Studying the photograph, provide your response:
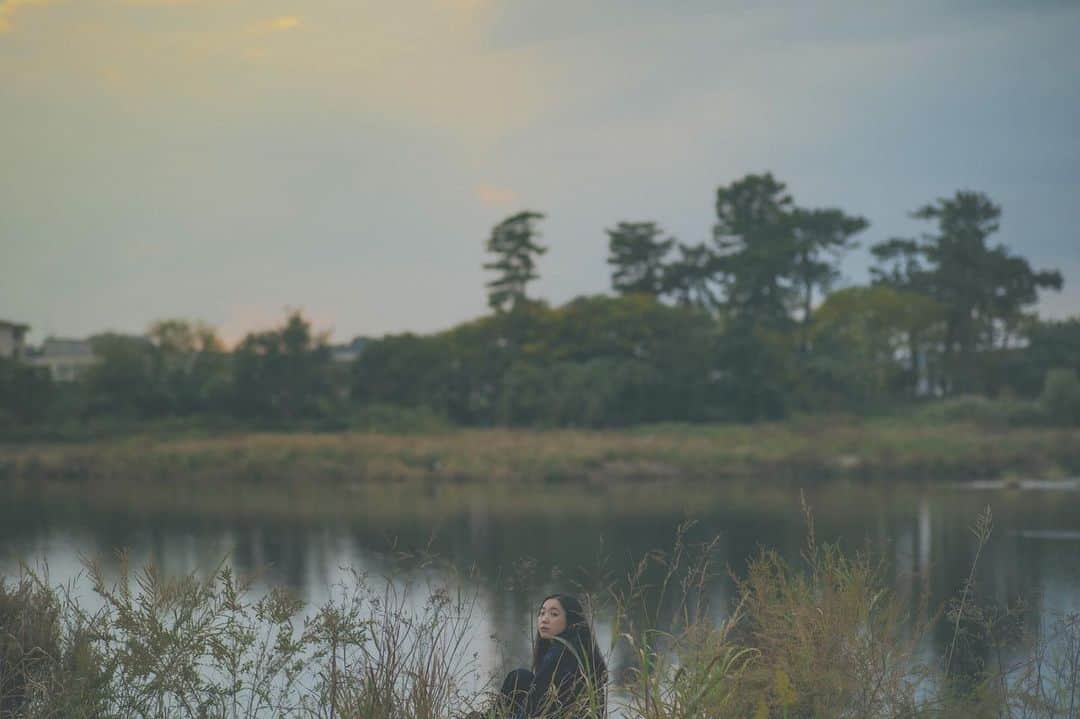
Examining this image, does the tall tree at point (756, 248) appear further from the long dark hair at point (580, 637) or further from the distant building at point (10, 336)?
the long dark hair at point (580, 637)

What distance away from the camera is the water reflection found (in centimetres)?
1389

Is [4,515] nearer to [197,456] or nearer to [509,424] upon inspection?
[197,456]

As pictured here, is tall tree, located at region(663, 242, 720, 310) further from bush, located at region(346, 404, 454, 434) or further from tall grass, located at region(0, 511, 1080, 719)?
tall grass, located at region(0, 511, 1080, 719)

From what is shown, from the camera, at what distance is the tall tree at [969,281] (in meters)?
44.8

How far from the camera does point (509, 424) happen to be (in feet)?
131

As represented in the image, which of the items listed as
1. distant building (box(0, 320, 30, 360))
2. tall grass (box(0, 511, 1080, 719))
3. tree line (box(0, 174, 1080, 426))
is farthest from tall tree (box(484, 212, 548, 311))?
tall grass (box(0, 511, 1080, 719))

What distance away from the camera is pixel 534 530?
20.2 metres

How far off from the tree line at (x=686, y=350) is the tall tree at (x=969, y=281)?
0.07 meters

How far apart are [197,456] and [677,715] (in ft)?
98.1

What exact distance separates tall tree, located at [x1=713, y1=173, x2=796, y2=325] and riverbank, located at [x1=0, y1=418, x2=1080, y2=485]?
11.6 meters

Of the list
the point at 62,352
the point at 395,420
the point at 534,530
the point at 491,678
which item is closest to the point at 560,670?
the point at 491,678

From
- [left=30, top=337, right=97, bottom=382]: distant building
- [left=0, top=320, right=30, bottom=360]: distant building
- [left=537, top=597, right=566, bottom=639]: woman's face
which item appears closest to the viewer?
[left=537, top=597, right=566, bottom=639]: woman's face

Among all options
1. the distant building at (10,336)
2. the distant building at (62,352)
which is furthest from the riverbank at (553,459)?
Result: the distant building at (62,352)

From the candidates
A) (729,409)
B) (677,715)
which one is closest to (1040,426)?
(729,409)
